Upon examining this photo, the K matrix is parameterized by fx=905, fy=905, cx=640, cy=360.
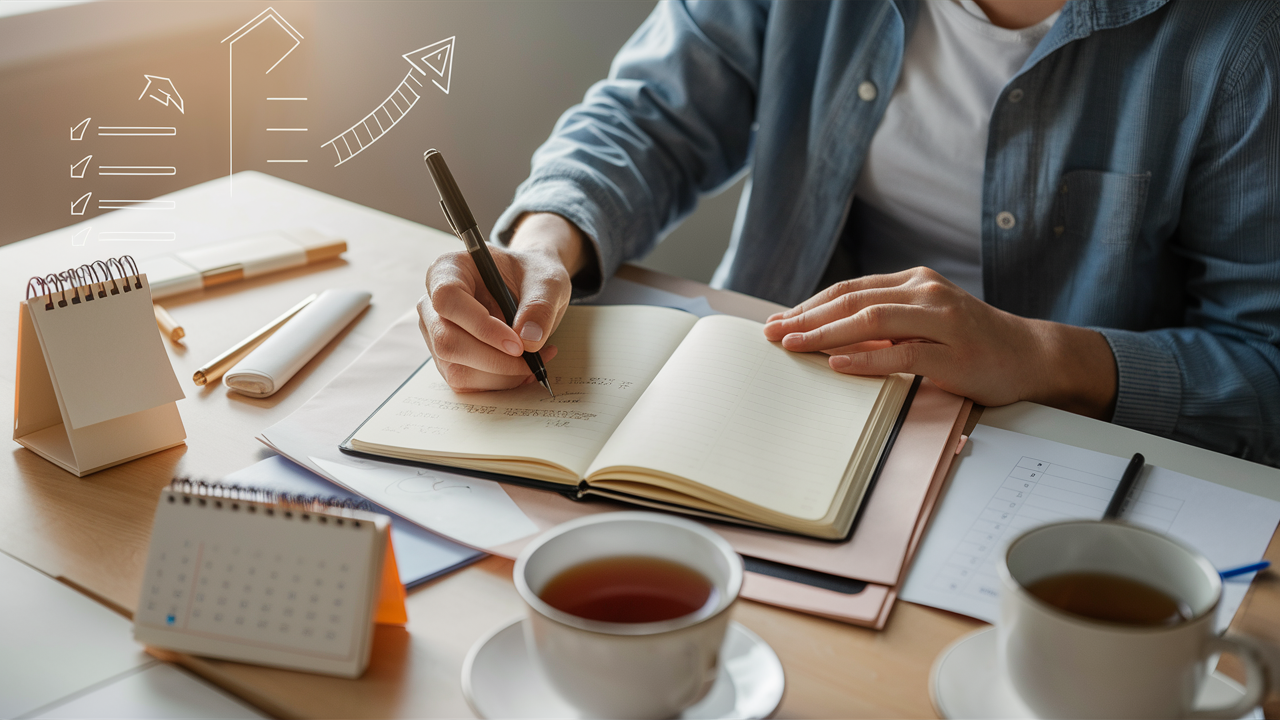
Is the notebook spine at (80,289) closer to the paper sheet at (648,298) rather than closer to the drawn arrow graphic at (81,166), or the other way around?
the drawn arrow graphic at (81,166)

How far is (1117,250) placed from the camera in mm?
1028

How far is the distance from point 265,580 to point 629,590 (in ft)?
0.69

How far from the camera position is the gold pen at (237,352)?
834 millimetres

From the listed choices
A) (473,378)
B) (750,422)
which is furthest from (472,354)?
(750,422)

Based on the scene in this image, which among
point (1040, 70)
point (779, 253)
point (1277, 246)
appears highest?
point (1040, 70)

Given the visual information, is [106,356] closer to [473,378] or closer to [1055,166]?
[473,378]

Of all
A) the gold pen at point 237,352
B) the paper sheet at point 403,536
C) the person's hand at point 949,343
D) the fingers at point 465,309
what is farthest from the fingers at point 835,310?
the gold pen at point 237,352

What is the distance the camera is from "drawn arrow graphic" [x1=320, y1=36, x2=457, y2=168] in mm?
891

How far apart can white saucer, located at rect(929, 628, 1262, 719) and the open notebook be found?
0.41ft

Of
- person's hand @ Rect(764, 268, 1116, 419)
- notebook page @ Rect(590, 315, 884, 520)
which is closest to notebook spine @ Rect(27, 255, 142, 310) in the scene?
notebook page @ Rect(590, 315, 884, 520)

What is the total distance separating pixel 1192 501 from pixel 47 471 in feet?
2.83

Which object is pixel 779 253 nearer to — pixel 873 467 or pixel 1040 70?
pixel 1040 70

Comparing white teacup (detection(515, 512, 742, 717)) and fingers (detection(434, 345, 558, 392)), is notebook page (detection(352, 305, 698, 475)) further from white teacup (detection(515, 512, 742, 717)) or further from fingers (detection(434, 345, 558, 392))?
white teacup (detection(515, 512, 742, 717))

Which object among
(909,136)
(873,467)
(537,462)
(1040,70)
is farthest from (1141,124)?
(537,462)
